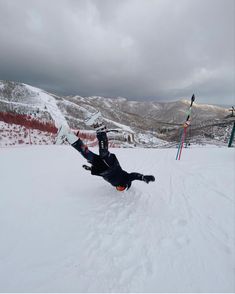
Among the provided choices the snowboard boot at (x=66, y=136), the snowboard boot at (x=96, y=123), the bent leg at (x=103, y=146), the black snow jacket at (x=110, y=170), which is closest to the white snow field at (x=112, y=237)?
the black snow jacket at (x=110, y=170)

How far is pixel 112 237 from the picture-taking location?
2.55 metres

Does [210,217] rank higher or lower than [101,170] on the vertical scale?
lower

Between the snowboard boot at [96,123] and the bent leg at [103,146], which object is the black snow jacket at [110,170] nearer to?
the bent leg at [103,146]

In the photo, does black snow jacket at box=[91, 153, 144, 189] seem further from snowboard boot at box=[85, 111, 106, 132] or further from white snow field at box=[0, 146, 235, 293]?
snowboard boot at box=[85, 111, 106, 132]

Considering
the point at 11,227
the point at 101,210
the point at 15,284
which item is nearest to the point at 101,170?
the point at 101,210

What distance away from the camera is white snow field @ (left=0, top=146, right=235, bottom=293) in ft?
6.14

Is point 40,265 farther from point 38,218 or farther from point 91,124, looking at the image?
point 91,124

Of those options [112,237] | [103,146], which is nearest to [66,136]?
[103,146]

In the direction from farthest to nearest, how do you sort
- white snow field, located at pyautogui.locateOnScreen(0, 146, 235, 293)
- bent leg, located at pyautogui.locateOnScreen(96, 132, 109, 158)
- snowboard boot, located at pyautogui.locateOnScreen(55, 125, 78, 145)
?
snowboard boot, located at pyautogui.locateOnScreen(55, 125, 78, 145), bent leg, located at pyautogui.locateOnScreen(96, 132, 109, 158), white snow field, located at pyautogui.locateOnScreen(0, 146, 235, 293)

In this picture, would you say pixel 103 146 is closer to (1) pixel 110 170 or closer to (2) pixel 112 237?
(1) pixel 110 170

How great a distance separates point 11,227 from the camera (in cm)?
252

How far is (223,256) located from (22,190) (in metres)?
3.86

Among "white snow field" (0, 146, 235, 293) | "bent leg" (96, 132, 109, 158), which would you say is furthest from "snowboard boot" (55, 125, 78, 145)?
"white snow field" (0, 146, 235, 293)

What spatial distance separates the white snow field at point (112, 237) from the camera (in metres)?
1.87
